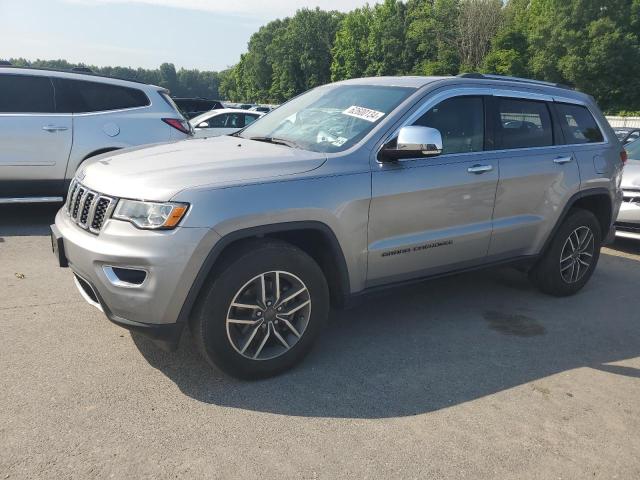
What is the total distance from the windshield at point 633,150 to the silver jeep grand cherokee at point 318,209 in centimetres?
340

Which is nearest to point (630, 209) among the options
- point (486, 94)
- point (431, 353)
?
point (486, 94)

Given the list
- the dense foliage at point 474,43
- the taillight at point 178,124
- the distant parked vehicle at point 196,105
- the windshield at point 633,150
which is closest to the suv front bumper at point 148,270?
the taillight at point 178,124

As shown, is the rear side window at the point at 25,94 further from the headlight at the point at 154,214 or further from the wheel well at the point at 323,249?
the wheel well at the point at 323,249

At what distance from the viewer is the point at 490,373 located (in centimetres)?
363

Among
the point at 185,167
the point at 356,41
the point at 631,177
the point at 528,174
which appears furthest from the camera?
the point at 356,41

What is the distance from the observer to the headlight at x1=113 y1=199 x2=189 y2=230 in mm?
2928

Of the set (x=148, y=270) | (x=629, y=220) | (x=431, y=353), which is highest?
(x=148, y=270)

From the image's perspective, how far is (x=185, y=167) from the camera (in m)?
3.20

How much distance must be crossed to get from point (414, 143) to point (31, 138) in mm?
5222

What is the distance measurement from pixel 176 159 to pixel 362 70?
81.0 metres

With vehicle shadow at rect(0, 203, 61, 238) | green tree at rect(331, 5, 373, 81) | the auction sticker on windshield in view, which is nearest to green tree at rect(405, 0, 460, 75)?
green tree at rect(331, 5, 373, 81)

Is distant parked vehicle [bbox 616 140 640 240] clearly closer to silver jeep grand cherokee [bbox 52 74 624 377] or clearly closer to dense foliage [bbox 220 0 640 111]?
silver jeep grand cherokee [bbox 52 74 624 377]

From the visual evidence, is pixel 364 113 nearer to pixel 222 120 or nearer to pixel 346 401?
pixel 346 401

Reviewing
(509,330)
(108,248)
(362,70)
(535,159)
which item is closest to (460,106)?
(535,159)
